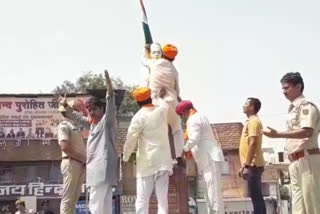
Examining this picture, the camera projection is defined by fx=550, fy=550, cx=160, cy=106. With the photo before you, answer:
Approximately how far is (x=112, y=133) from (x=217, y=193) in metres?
1.58


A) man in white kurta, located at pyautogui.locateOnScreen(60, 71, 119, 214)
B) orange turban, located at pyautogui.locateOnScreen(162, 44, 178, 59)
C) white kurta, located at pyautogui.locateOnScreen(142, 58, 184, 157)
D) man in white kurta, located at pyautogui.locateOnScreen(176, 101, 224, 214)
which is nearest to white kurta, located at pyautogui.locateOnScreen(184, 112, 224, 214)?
man in white kurta, located at pyautogui.locateOnScreen(176, 101, 224, 214)

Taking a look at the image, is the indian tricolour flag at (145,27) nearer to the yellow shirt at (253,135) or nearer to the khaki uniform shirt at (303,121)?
the yellow shirt at (253,135)

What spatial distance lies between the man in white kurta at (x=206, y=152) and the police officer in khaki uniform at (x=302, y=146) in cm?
170

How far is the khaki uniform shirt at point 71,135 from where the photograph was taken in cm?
761

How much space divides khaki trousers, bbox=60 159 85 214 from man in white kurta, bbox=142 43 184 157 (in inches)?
57.1

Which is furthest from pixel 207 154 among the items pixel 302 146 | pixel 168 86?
pixel 302 146

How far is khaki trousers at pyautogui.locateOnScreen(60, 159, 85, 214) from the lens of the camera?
745cm

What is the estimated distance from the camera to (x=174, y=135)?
8117mm

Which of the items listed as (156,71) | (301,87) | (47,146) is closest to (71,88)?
(47,146)

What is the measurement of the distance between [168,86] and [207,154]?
4.59 feet

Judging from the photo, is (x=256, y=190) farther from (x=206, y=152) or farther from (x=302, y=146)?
(x=302, y=146)

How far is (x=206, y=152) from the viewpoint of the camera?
7348 millimetres

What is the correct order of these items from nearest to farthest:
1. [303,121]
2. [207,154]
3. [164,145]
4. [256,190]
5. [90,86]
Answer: [303,121] < [164,145] < [207,154] < [256,190] < [90,86]

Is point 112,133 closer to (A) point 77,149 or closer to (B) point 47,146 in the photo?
(A) point 77,149
